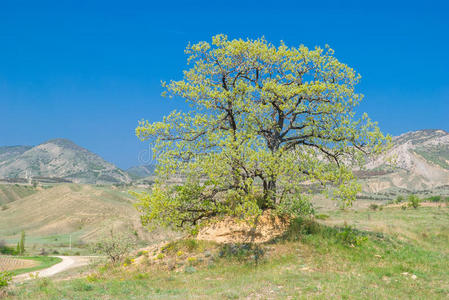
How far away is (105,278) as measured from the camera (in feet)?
67.9

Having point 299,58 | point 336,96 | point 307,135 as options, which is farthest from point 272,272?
point 299,58

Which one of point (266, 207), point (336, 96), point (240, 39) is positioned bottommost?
point (266, 207)

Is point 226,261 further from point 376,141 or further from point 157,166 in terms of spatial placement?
point 376,141

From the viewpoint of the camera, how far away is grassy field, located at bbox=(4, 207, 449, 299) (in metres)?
14.8

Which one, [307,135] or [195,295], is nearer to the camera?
[195,295]

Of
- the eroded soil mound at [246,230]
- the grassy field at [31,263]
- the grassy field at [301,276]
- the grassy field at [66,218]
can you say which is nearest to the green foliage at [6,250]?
the grassy field at [66,218]

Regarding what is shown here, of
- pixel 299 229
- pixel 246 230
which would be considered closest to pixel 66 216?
pixel 246 230

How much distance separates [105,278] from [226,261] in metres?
6.83

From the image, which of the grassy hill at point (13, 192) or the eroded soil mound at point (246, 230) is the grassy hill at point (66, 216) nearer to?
the grassy hill at point (13, 192)

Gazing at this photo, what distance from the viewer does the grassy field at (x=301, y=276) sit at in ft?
48.5

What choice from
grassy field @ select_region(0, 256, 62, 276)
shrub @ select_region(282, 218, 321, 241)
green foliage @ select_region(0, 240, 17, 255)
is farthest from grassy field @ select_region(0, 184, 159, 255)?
shrub @ select_region(282, 218, 321, 241)

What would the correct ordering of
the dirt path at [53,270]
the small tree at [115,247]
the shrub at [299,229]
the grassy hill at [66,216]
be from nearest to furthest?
the shrub at [299,229] → the small tree at [115,247] → the dirt path at [53,270] → the grassy hill at [66,216]

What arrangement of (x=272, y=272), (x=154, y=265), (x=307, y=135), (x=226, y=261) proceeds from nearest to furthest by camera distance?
(x=272, y=272) → (x=226, y=261) → (x=154, y=265) → (x=307, y=135)

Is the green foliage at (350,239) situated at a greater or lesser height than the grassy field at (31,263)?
greater
